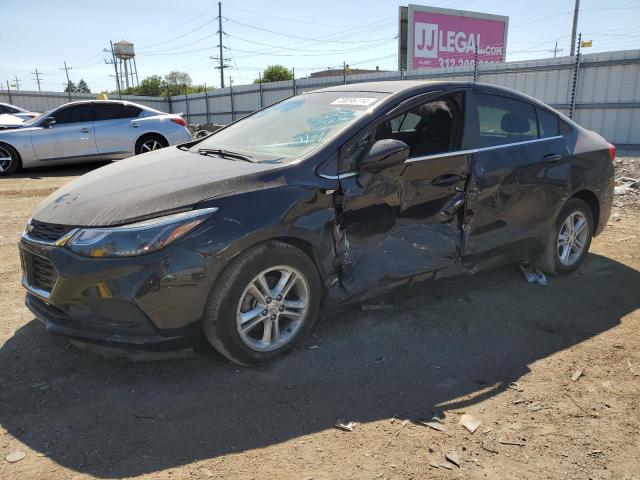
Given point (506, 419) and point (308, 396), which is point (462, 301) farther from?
point (308, 396)

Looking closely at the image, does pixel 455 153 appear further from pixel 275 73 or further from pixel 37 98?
pixel 275 73

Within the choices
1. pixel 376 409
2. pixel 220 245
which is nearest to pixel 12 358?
pixel 220 245

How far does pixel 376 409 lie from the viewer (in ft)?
9.20

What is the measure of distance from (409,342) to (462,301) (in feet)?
3.02

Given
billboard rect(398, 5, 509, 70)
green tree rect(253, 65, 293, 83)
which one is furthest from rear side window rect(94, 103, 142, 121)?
green tree rect(253, 65, 293, 83)

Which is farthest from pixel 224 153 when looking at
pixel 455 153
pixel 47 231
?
pixel 455 153

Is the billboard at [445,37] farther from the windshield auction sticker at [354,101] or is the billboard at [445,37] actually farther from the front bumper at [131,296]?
the front bumper at [131,296]

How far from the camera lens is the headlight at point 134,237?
2.71 meters

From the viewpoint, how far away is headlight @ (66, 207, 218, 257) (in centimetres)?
271

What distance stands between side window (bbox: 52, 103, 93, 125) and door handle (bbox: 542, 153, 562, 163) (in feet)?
32.3

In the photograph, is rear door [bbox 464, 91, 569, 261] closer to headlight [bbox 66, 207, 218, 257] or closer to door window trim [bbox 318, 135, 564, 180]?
door window trim [bbox 318, 135, 564, 180]

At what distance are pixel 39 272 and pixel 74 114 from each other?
931 cm

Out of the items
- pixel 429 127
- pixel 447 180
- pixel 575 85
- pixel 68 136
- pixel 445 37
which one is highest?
pixel 445 37

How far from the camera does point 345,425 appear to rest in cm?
267
